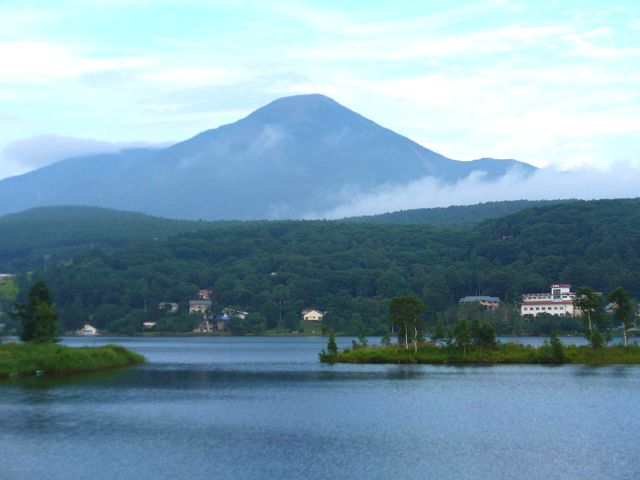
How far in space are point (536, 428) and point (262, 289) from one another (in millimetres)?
92820

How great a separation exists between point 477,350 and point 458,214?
129051 millimetres

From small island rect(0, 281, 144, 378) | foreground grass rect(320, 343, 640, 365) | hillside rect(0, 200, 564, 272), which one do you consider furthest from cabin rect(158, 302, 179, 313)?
foreground grass rect(320, 343, 640, 365)

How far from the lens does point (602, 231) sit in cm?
12062

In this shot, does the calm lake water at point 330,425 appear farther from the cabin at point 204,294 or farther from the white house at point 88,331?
the cabin at point 204,294

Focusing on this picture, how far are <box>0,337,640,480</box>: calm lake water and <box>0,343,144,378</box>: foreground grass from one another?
220cm

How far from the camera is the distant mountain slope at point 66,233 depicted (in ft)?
522

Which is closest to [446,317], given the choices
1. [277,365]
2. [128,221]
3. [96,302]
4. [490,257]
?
[490,257]

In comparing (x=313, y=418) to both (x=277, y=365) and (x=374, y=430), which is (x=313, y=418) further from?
(x=277, y=365)

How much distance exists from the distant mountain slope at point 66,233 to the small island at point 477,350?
10548 cm

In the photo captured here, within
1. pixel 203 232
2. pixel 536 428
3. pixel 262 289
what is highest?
pixel 203 232

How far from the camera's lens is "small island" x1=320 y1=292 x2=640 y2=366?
178ft

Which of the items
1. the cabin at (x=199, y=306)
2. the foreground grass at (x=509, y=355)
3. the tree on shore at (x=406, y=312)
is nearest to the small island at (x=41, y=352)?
the foreground grass at (x=509, y=355)

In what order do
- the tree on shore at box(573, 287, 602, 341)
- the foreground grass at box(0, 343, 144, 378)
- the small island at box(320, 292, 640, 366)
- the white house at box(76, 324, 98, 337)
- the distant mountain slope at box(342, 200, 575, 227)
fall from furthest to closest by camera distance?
1. the distant mountain slope at box(342, 200, 575, 227)
2. the white house at box(76, 324, 98, 337)
3. the tree on shore at box(573, 287, 602, 341)
4. the small island at box(320, 292, 640, 366)
5. the foreground grass at box(0, 343, 144, 378)

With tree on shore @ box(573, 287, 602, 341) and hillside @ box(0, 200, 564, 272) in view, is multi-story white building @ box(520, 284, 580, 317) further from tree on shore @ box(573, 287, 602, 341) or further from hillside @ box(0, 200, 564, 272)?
hillside @ box(0, 200, 564, 272)
